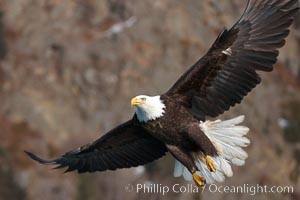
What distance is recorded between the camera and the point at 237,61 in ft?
28.1

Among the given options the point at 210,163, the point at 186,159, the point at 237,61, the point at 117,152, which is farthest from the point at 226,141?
the point at 117,152

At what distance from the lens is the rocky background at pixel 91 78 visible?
2517cm

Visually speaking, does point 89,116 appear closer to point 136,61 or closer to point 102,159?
point 136,61

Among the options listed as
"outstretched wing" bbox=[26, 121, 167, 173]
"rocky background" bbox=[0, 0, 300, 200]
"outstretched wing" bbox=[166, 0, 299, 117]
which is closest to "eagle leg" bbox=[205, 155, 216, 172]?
"outstretched wing" bbox=[166, 0, 299, 117]

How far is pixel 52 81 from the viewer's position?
88.1 feet

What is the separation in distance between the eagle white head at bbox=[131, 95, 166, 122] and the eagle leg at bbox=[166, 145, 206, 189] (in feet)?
1.08

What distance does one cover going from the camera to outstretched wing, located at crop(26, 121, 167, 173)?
365 inches

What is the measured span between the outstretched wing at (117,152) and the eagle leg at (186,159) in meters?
0.56

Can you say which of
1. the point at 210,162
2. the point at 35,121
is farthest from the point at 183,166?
the point at 35,121

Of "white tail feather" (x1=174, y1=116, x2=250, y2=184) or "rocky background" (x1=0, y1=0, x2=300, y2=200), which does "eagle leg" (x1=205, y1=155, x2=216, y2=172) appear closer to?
"white tail feather" (x1=174, y1=116, x2=250, y2=184)

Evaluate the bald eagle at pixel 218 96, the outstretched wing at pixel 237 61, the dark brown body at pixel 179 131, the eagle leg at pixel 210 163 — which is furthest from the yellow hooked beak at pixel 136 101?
the eagle leg at pixel 210 163

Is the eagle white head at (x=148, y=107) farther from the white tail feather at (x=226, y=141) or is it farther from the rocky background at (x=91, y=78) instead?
the rocky background at (x=91, y=78)

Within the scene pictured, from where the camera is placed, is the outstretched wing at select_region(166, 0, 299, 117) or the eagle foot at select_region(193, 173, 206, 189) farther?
the eagle foot at select_region(193, 173, 206, 189)

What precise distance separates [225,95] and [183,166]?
37.4 inches
